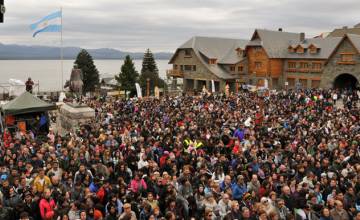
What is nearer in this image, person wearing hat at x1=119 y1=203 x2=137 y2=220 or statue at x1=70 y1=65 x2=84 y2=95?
person wearing hat at x1=119 y1=203 x2=137 y2=220

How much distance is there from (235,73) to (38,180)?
4878 centimetres

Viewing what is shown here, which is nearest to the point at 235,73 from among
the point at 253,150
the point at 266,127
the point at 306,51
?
the point at 306,51

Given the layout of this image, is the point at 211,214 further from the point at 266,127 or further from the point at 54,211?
the point at 266,127

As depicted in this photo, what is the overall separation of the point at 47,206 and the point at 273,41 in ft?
166

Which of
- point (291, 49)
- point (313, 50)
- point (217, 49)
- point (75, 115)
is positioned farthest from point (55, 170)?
point (217, 49)

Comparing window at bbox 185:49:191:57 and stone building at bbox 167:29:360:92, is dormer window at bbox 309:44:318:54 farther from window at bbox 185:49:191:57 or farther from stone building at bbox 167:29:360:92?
window at bbox 185:49:191:57

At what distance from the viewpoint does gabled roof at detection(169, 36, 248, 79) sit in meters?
57.8

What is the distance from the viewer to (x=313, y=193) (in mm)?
10414

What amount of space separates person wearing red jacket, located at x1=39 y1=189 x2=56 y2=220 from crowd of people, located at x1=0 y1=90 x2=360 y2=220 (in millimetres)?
25

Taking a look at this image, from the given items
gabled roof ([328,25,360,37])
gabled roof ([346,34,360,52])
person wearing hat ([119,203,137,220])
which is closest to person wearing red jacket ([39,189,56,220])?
person wearing hat ([119,203,137,220])

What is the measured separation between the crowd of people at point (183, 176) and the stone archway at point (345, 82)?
103ft

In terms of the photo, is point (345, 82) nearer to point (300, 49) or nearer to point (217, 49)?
point (300, 49)

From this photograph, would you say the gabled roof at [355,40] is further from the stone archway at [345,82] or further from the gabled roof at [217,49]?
the gabled roof at [217,49]

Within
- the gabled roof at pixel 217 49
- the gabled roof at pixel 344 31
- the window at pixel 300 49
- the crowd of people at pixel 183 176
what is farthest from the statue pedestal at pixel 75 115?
the gabled roof at pixel 344 31
